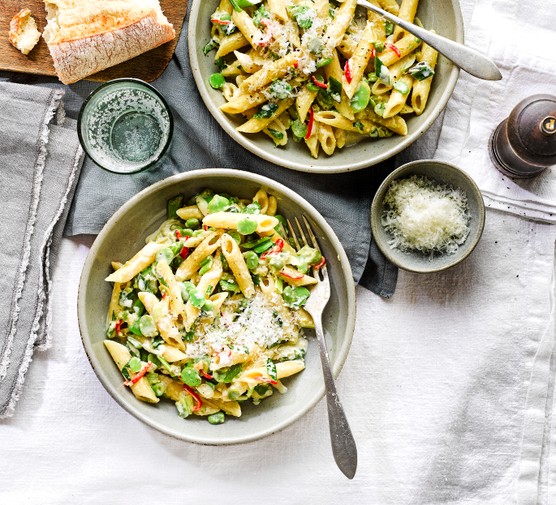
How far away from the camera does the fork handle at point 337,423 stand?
178 centimetres

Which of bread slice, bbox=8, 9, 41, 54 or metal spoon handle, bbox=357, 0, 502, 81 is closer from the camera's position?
metal spoon handle, bbox=357, 0, 502, 81

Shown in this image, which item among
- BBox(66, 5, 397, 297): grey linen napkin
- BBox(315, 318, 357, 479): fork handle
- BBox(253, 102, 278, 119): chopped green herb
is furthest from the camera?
BBox(66, 5, 397, 297): grey linen napkin

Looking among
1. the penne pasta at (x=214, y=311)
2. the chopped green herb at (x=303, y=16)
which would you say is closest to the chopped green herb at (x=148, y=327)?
the penne pasta at (x=214, y=311)

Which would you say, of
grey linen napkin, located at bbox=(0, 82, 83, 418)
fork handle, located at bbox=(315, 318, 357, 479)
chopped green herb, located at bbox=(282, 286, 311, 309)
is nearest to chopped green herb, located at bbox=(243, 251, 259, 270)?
chopped green herb, located at bbox=(282, 286, 311, 309)

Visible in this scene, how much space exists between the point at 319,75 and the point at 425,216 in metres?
0.54

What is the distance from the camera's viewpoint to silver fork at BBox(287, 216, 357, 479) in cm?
178

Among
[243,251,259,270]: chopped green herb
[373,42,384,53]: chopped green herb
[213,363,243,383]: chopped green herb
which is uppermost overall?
[373,42,384,53]: chopped green herb

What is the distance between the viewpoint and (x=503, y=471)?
2.13 meters

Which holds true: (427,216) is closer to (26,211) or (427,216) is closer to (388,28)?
(388,28)

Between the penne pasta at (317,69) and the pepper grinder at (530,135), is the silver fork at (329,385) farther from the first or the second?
the pepper grinder at (530,135)

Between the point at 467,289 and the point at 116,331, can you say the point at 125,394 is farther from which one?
the point at 467,289

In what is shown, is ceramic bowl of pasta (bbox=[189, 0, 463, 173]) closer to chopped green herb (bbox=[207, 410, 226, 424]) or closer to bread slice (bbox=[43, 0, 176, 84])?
bread slice (bbox=[43, 0, 176, 84])

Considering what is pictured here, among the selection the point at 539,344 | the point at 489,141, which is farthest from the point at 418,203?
the point at 539,344

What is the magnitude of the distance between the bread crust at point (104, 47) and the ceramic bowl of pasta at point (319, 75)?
13 cm
